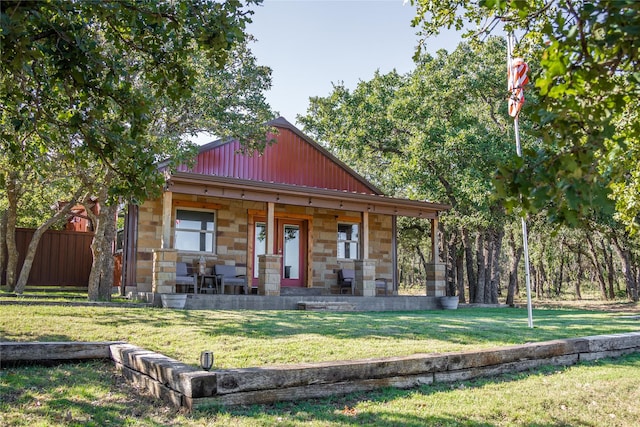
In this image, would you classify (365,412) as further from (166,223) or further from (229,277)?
(229,277)

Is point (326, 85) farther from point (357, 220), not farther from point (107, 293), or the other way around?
point (107, 293)

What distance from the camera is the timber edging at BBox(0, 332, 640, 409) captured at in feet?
13.6

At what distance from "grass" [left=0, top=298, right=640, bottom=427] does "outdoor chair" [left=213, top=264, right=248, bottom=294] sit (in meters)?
4.79

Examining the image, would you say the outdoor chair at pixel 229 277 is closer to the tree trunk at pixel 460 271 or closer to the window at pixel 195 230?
the window at pixel 195 230

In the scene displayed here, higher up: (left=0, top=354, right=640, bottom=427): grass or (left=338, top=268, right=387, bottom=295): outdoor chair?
(left=338, top=268, right=387, bottom=295): outdoor chair

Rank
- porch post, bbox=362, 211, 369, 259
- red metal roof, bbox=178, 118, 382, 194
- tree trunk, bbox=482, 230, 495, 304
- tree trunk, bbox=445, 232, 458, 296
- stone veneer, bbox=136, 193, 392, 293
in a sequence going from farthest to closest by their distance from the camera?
1. tree trunk, bbox=445, 232, 458, 296
2. tree trunk, bbox=482, 230, 495, 304
3. red metal roof, bbox=178, 118, 382, 194
4. porch post, bbox=362, 211, 369, 259
5. stone veneer, bbox=136, 193, 392, 293

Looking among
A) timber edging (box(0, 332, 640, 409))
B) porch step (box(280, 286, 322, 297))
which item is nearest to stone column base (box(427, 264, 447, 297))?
porch step (box(280, 286, 322, 297))

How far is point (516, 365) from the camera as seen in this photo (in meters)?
5.98

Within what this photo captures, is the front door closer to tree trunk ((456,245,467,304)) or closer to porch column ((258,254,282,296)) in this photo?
porch column ((258,254,282,296))

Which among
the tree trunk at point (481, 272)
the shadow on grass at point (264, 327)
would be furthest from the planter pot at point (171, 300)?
the tree trunk at point (481, 272)

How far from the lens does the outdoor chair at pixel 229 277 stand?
1308cm

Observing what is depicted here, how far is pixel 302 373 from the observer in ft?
14.8

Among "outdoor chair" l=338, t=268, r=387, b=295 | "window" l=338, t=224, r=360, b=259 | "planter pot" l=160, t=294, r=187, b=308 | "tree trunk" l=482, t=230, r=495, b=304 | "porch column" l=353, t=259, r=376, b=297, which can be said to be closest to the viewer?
"planter pot" l=160, t=294, r=187, b=308

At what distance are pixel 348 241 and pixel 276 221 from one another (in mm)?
2480
